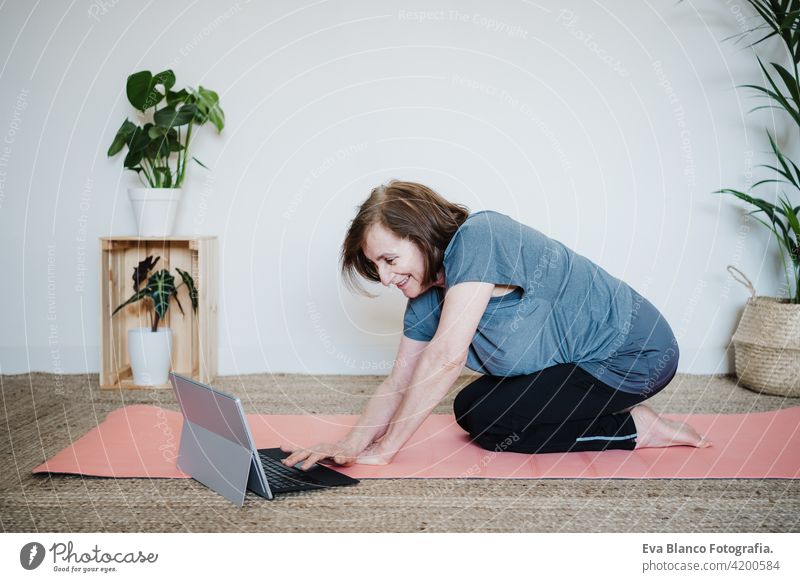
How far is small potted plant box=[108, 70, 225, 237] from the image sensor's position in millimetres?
2752

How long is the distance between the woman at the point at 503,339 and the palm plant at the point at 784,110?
1197mm

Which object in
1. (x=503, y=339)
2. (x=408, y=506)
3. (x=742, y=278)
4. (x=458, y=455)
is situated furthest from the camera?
(x=742, y=278)

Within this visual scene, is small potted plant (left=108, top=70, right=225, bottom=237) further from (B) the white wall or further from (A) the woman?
(A) the woman

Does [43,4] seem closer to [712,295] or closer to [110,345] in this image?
[110,345]

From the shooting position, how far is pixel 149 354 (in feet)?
9.24

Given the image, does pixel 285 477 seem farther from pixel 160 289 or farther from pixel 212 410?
pixel 160 289

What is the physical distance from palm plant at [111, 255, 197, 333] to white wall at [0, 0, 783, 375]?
10.4 inches

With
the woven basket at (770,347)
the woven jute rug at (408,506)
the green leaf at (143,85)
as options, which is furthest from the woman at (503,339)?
the green leaf at (143,85)

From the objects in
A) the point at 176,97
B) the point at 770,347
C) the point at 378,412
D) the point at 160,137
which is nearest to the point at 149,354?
the point at 160,137

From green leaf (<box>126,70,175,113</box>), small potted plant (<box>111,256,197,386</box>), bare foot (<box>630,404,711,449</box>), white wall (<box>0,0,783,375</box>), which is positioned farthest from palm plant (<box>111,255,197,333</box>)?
bare foot (<box>630,404,711,449</box>)

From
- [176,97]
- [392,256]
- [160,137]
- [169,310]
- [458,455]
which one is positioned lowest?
[458,455]

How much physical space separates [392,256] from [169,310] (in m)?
1.58

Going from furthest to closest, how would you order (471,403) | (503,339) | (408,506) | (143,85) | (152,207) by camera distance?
(152,207) < (143,85) < (471,403) < (503,339) < (408,506)

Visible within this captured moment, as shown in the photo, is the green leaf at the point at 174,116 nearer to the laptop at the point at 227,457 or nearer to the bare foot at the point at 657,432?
the laptop at the point at 227,457
